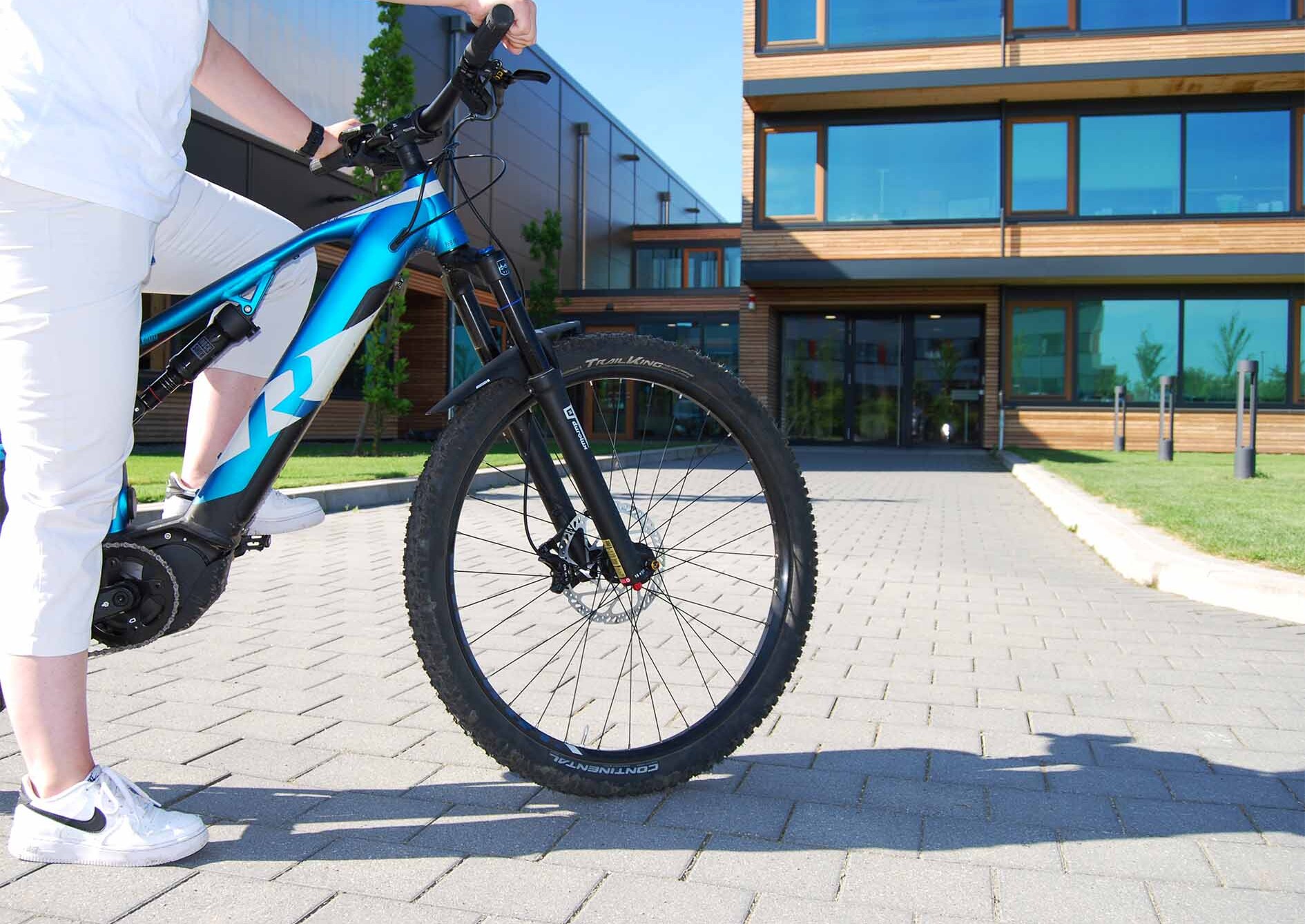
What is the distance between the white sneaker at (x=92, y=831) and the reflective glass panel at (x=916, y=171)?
2141 centimetres

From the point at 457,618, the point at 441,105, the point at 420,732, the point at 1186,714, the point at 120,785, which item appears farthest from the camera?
the point at 1186,714

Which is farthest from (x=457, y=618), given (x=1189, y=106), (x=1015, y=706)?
(x=1189, y=106)

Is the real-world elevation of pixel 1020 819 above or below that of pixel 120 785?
below

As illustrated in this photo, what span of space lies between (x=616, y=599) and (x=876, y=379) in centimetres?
2148

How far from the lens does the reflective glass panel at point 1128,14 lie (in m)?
20.9

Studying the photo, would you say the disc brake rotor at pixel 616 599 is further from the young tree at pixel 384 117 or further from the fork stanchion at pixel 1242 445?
the young tree at pixel 384 117

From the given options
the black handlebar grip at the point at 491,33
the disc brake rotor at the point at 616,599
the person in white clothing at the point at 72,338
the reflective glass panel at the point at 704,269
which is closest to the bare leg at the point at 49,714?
the person in white clothing at the point at 72,338

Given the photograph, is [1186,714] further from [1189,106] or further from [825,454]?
[1189,106]

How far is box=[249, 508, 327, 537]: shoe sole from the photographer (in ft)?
8.13

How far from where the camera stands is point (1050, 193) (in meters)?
21.6

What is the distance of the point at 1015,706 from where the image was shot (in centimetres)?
328

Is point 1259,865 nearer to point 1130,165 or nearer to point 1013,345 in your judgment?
point 1013,345

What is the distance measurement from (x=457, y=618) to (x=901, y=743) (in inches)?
52.6

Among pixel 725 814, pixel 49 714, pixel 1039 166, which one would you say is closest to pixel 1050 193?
pixel 1039 166
